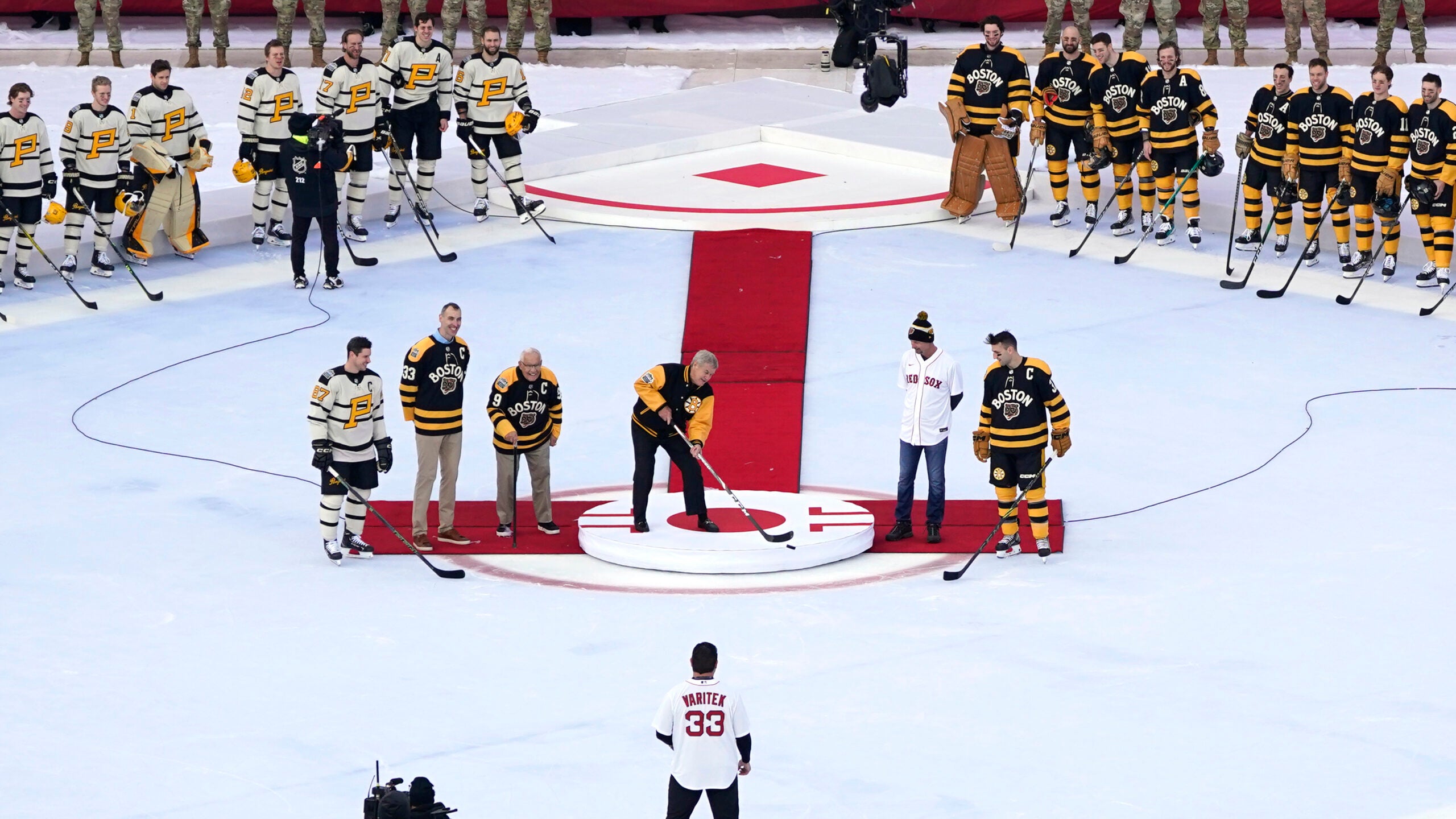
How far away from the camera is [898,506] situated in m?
11.6

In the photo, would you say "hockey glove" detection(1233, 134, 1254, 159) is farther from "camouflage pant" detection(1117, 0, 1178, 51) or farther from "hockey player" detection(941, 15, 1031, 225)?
"camouflage pant" detection(1117, 0, 1178, 51)

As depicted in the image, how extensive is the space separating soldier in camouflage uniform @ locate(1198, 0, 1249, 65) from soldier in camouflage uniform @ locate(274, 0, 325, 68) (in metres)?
11.1

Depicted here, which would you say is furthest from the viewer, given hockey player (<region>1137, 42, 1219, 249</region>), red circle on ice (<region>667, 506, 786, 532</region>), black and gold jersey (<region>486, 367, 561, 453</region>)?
hockey player (<region>1137, 42, 1219, 249</region>)

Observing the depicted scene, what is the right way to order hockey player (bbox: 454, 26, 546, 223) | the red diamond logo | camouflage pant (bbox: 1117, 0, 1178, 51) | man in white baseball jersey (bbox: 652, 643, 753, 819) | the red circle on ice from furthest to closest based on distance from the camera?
camouflage pant (bbox: 1117, 0, 1178, 51), the red diamond logo, hockey player (bbox: 454, 26, 546, 223), the red circle on ice, man in white baseball jersey (bbox: 652, 643, 753, 819)

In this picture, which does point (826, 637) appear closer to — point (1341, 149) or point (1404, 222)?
point (1341, 149)

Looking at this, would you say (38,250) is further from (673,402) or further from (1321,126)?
(1321,126)

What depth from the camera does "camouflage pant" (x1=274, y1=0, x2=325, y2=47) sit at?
2559cm

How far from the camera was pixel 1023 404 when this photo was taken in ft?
36.2

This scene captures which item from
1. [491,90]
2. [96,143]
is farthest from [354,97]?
[96,143]

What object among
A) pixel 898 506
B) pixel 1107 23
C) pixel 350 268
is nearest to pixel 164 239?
pixel 350 268

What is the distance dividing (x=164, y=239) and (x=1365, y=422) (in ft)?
34.0

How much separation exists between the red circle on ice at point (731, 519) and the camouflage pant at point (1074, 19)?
588 inches

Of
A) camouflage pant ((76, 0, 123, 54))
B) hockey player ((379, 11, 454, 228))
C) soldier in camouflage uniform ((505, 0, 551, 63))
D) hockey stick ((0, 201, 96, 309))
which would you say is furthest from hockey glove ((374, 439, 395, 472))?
camouflage pant ((76, 0, 123, 54))

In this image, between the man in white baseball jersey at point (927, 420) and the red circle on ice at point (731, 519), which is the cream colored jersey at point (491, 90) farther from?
the man in white baseball jersey at point (927, 420)
